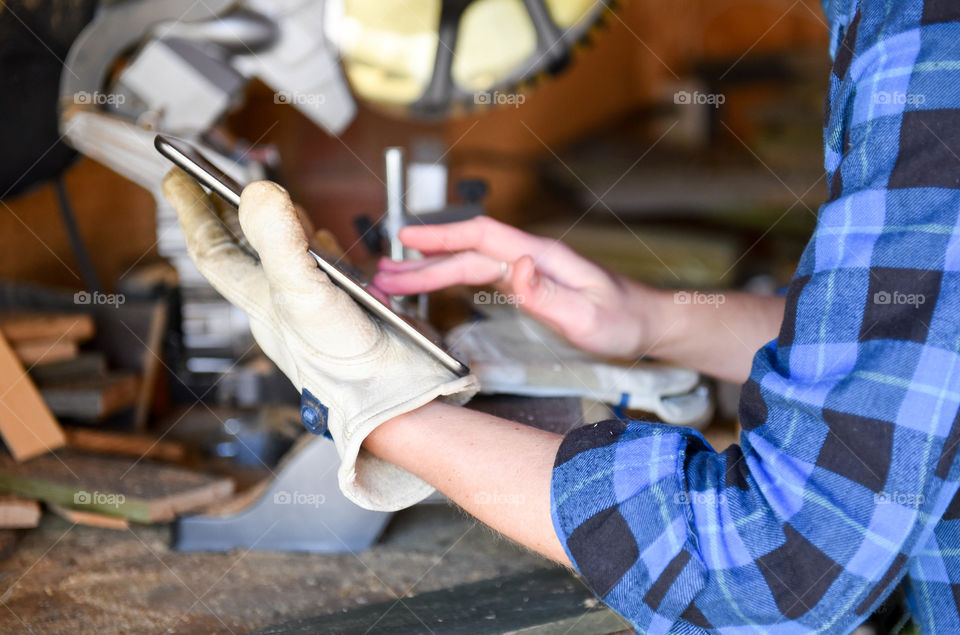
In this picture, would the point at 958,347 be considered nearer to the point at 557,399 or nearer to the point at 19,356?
the point at 557,399

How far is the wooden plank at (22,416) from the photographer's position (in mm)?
1221

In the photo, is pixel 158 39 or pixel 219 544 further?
pixel 158 39

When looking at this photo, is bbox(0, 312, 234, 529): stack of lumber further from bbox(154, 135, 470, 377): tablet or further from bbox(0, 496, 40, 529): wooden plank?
bbox(154, 135, 470, 377): tablet

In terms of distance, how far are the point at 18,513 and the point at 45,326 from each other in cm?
42

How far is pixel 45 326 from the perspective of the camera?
1.42 meters

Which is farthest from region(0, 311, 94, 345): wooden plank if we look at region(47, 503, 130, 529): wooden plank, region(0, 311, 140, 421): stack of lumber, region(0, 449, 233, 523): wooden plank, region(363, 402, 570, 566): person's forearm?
region(363, 402, 570, 566): person's forearm

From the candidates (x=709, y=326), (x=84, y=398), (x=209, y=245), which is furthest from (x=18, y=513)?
(x=709, y=326)

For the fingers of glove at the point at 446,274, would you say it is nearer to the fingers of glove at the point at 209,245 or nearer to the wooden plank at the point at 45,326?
the fingers of glove at the point at 209,245

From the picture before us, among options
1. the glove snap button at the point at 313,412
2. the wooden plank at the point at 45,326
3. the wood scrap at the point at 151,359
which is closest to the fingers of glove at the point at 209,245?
the glove snap button at the point at 313,412

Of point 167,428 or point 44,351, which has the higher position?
point 44,351

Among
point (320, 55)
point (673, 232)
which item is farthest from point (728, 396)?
point (673, 232)

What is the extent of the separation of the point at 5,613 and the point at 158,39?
0.86 m

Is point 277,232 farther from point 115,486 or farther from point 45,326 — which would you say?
point 45,326

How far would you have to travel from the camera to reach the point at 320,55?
134 centimetres
